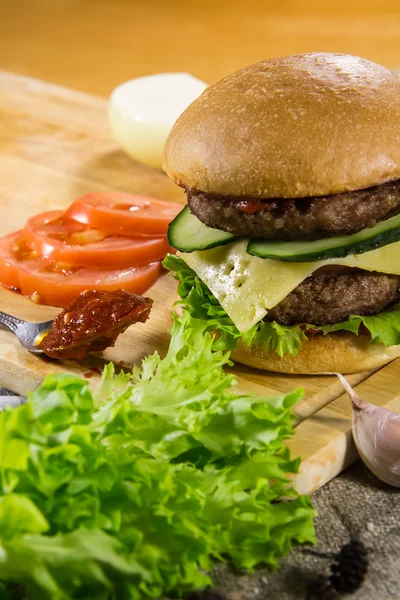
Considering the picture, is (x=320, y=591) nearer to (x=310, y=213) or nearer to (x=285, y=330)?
(x=285, y=330)

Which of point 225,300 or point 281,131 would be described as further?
point 225,300

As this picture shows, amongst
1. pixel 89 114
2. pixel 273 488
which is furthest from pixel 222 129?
pixel 89 114

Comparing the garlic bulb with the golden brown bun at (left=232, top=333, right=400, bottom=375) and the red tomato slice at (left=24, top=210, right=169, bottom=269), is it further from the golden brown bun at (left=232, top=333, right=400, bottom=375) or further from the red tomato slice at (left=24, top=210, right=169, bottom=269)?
the red tomato slice at (left=24, top=210, right=169, bottom=269)

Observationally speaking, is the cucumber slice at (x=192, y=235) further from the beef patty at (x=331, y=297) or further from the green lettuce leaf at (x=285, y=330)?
the beef patty at (x=331, y=297)

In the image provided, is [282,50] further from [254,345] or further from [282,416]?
[282,416]

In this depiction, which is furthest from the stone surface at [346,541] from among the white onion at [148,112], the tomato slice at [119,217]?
the white onion at [148,112]

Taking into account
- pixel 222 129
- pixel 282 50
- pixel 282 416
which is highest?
pixel 222 129
